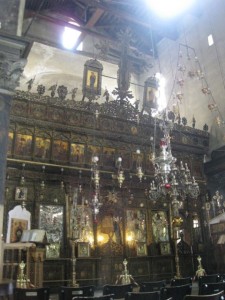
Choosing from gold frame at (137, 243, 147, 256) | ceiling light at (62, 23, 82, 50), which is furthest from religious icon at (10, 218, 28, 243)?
ceiling light at (62, 23, 82, 50)

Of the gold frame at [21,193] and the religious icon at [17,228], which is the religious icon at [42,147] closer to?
the gold frame at [21,193]

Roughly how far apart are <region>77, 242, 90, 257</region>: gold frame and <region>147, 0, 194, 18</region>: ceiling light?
1293cm

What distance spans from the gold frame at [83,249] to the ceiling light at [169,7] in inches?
509

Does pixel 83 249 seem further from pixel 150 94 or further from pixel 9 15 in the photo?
pixel 9 15

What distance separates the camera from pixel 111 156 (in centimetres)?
1295

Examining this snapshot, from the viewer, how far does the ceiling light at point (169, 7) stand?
1727 cm

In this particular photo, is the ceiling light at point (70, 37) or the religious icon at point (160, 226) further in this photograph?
the ceiling light at point (70, 37)

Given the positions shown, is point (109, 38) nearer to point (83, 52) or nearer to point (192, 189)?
point (83, 52)

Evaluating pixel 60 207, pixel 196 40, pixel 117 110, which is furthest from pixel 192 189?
pixel 196 40

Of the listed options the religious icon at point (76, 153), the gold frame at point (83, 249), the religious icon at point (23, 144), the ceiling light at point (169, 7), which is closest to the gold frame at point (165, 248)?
the gold frame at point (83, 249)

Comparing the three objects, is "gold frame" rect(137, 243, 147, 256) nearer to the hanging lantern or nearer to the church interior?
the church interior

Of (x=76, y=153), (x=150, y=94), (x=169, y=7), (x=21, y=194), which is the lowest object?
(x=21, y=194)

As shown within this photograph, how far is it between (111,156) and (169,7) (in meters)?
10.1

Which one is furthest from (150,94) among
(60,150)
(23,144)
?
(23,144)
